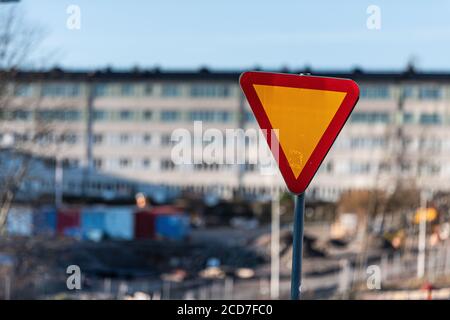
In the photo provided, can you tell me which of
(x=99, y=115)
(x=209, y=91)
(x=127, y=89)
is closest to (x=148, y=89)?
(x=127, y=89)

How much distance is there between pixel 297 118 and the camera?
2787 millimetres

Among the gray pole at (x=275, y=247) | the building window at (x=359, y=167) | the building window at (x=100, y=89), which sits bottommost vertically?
the gray pole at (x=275, y=247)

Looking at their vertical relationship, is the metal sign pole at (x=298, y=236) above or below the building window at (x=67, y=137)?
below

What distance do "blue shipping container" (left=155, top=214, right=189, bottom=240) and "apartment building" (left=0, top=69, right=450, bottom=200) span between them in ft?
5.85

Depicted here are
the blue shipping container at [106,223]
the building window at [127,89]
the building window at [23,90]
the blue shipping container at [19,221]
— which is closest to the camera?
the building window at [23,90]

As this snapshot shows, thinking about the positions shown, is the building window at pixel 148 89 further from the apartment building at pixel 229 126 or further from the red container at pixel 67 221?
the red container at pixel 67 221

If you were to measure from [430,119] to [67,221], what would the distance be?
1333 centimetres

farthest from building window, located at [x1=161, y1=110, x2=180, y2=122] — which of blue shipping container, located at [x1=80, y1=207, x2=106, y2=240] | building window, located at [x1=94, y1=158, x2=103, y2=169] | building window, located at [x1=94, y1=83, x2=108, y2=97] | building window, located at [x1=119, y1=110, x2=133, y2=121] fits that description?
blue shipping container, located at [x1=80, y1=207, x2=106, y2=240]

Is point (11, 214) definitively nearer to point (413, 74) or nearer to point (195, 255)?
point (413, 74)

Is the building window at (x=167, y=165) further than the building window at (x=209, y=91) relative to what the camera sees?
Yes

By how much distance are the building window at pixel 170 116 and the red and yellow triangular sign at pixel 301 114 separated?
29.4 metres

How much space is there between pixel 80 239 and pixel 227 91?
295 inches

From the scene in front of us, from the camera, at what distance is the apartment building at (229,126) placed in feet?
91.2

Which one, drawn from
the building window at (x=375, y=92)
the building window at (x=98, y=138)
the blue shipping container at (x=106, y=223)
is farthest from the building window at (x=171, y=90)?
the building window at (x=375, y=92)
